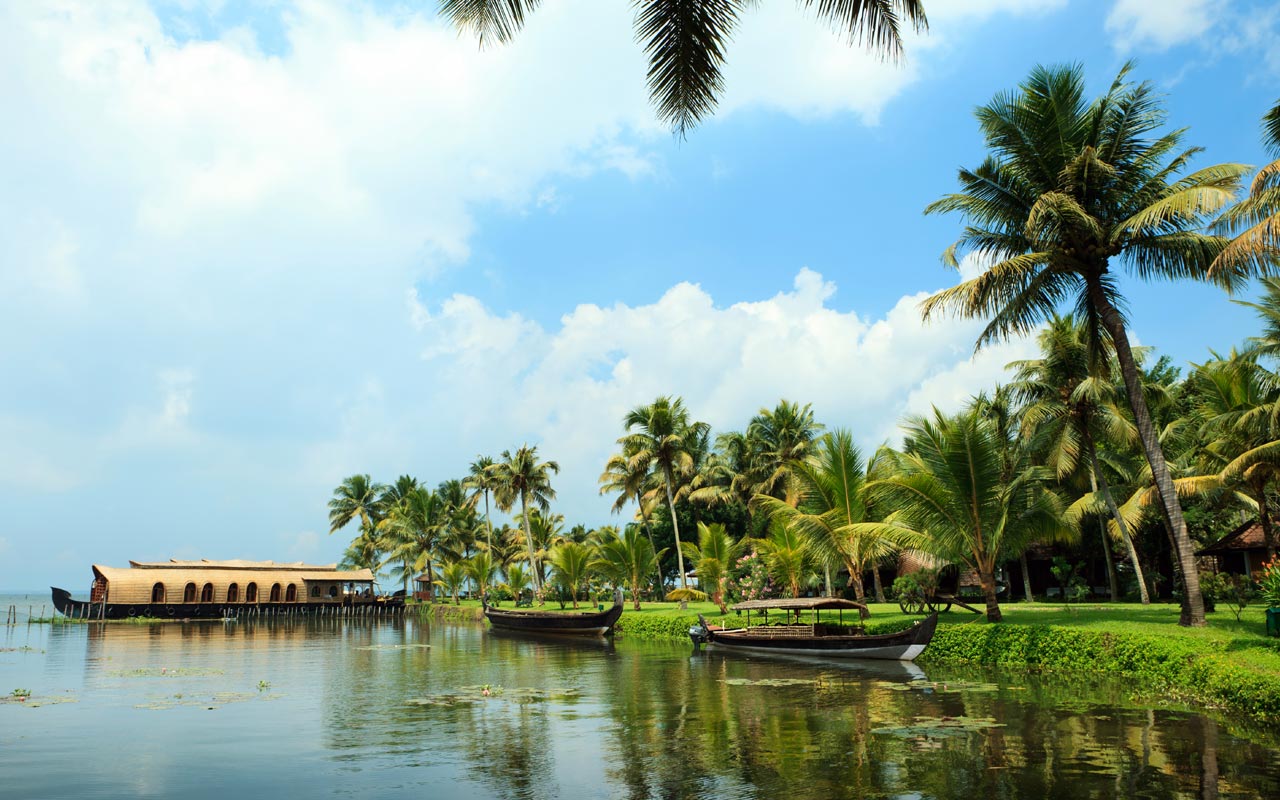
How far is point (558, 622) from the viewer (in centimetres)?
3828

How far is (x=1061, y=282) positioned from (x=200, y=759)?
20370 mm

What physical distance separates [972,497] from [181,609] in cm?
5624

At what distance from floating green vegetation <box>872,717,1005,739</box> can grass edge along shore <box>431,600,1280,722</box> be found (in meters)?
4.03

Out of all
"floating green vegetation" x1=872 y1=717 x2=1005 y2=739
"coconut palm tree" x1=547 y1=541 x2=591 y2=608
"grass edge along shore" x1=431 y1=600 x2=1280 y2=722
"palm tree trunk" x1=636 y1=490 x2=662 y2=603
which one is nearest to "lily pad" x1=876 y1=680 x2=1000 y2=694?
"grass edge along shore" x1=431 y1=600 x2=1280 y2=722

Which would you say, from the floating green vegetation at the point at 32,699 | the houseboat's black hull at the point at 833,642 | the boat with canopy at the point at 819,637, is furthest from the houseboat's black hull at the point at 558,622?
the floating green vegetation at the point at 32,699

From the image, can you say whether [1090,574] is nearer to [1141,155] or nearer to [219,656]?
[1141,155]

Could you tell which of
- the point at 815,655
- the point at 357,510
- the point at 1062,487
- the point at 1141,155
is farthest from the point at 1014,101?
the point at 357,510

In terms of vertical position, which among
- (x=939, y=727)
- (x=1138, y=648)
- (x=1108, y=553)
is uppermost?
(x=1108, y=553)

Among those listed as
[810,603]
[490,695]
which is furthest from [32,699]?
[810,603]

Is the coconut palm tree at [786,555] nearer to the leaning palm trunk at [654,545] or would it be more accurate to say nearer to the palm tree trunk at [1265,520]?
the palm tree trunk at [1265,520]

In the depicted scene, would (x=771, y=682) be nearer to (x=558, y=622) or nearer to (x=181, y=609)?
(x=558, y=622)

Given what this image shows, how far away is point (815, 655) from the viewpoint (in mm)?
24188

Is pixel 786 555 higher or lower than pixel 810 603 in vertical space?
higher

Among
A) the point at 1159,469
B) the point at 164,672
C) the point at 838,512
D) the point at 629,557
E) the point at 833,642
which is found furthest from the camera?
the point at 629,557
